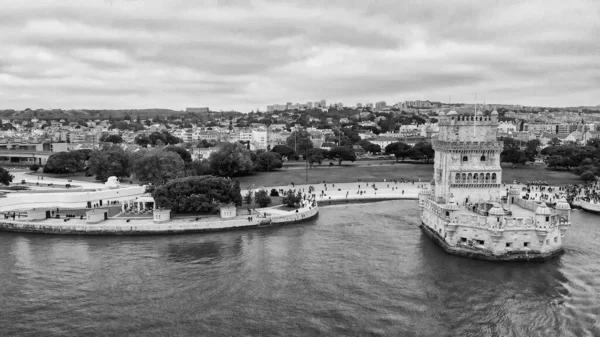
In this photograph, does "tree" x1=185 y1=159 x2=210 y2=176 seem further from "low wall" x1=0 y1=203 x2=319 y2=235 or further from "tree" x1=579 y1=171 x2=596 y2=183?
A: "tree" x1=579 y1=171 x2=596 y2=183

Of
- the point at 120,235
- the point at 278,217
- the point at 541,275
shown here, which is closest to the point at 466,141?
the point at 541,275

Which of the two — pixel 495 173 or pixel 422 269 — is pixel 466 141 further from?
pixel 422 269

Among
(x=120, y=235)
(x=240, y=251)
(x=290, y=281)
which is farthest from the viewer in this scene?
(x=120, y=235)

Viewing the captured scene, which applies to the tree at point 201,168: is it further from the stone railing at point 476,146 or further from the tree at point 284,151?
the stone railing at point 476,146

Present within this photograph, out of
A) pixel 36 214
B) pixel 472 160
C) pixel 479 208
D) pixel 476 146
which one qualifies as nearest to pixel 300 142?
pixel 36 214

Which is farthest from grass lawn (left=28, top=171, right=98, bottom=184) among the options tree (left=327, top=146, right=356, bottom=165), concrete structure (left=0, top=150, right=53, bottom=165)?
tree (left=327, top=146, right=356, bottom=165)

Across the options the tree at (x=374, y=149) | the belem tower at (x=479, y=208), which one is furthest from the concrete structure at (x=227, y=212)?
the tree at (x=374, y=149)
